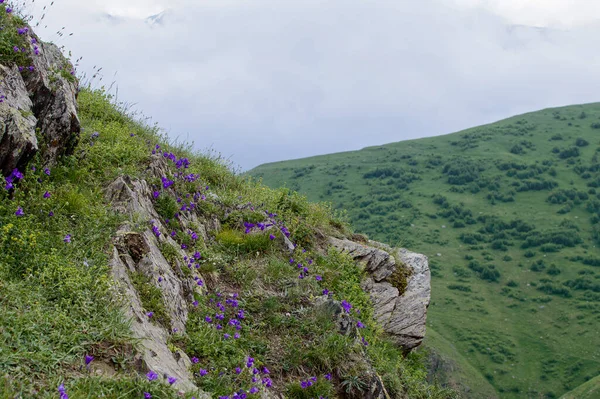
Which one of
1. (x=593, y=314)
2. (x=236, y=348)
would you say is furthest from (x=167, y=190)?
(x=593, y=314)

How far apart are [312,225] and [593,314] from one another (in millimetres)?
111120

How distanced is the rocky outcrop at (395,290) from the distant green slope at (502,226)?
8158cm

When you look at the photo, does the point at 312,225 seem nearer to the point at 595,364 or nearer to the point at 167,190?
the point at 167,190

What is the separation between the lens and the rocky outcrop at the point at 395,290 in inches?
473

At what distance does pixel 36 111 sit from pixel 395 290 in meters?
8.13

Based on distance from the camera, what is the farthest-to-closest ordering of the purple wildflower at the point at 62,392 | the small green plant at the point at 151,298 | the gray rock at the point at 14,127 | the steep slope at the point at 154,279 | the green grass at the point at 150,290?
the gray rock at the point at 14,127
the small green plant at the point at 151,298
the steep slope at the point at 154,279
the green grass at the point at 150,290
the purple wildflower at the point at 62,392

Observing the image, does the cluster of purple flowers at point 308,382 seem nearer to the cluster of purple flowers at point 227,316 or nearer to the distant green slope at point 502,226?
the cluster of purple flowers at point 227,316

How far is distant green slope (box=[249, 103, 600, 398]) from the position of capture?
3804 inches

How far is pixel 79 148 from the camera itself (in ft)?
30.3

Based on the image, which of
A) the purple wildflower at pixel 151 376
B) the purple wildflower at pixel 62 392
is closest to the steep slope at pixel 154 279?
the purple wildflower at pixel 151 376

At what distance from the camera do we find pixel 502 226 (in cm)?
14338

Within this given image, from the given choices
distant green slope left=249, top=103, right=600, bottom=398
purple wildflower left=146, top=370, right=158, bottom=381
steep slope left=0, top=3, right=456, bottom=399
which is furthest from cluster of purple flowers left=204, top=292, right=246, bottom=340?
distant green slope left=249, top=103, right=600, bottom=398

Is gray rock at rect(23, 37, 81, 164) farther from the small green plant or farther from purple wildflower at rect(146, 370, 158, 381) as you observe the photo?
purple wildflower at rect(146, 370, 158, 381)

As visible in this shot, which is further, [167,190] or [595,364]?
[595,364]
